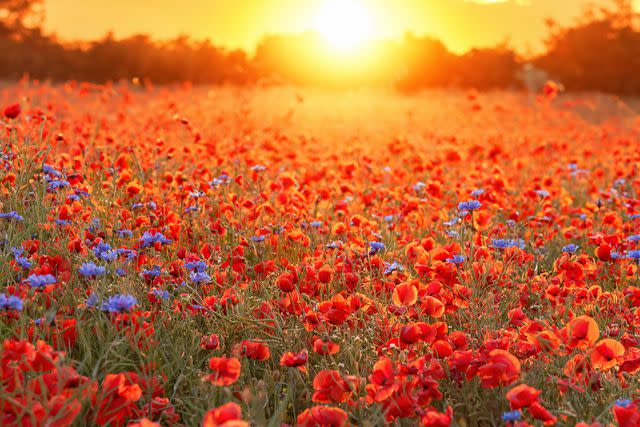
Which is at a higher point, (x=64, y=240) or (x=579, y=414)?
(x=64, y=240)

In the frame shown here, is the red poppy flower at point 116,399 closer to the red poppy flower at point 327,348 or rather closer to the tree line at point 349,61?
the red poppy flower at point 327,348

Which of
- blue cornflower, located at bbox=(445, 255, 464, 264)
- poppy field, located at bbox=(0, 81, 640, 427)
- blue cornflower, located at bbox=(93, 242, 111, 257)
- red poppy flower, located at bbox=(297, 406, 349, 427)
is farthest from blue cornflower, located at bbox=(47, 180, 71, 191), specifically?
red poppy flower, located at bbox=(297, 406, 349, 427)

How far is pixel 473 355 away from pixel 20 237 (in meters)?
2.09

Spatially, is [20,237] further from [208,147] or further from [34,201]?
[208,147]

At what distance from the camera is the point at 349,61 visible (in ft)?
75.8

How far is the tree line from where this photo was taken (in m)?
20.2

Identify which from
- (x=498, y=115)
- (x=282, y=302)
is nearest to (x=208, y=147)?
(x=282, y=302)

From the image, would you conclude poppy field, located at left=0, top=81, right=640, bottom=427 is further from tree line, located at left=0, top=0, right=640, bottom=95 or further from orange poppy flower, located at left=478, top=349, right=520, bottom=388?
A: tree line, located at left=0, top=0, right=640, bottom=95

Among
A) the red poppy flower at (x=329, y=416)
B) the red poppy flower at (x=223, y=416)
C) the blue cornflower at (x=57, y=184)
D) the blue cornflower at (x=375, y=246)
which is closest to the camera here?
the red poppy flower at (x=223, y=416)

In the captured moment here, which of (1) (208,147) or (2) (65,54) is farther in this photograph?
(2) (65,54)

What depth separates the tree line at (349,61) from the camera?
20.2 meters

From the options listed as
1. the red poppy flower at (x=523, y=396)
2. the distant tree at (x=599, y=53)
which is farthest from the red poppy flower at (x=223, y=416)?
the distant tree at (x=599, y=53)

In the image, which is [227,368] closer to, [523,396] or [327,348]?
[327,348]

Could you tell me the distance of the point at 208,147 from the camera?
4973 mm
